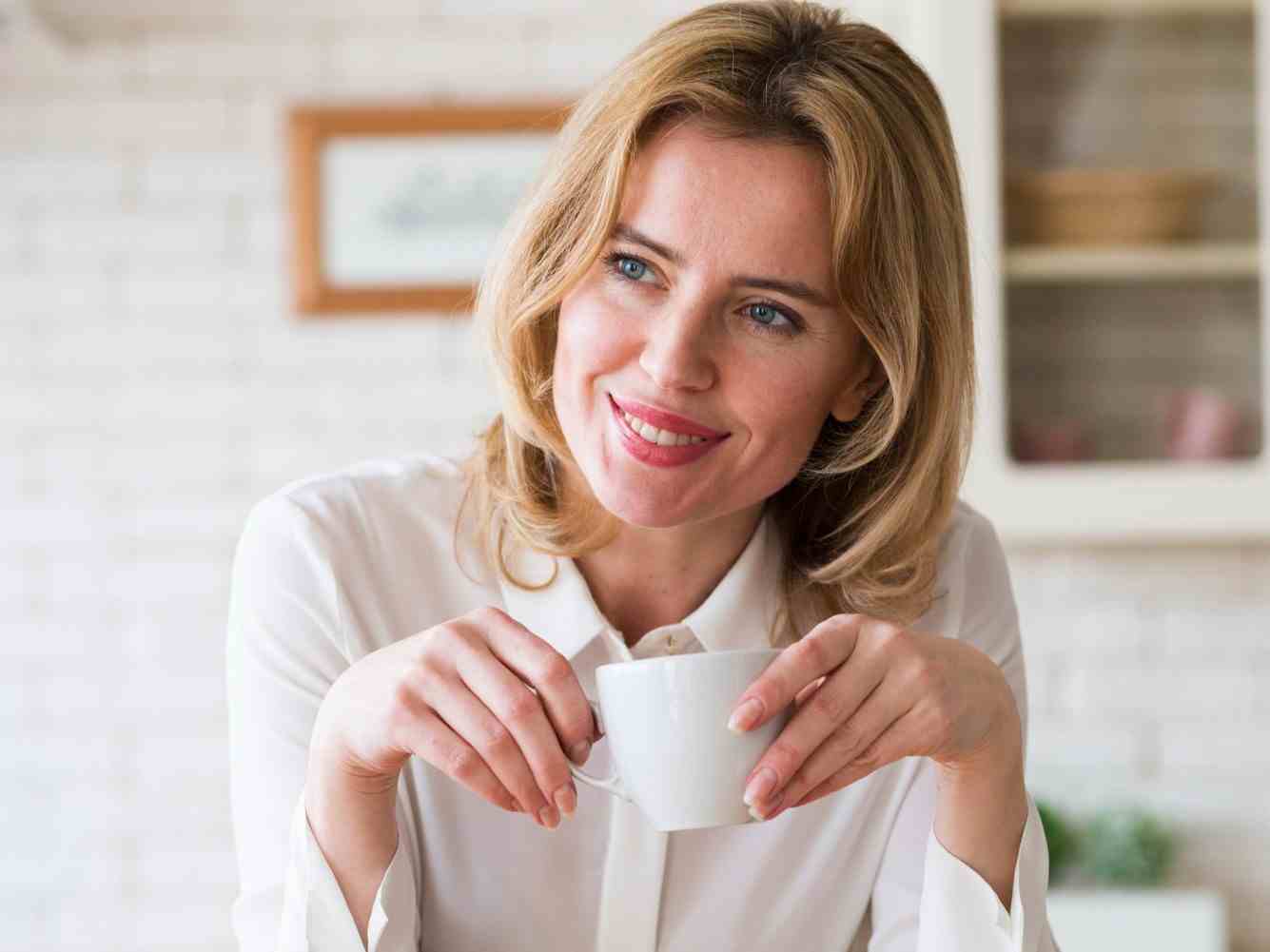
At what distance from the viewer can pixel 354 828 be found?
0.93 meters

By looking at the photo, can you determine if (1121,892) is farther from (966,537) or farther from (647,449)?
(647,449)

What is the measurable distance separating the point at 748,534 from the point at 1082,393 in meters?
1.13

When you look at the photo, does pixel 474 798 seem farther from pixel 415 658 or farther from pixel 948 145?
pixel 948 145

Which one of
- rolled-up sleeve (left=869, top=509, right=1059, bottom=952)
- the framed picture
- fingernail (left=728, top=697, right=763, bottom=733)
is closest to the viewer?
fingernail (left=728, top=697, right=763, bottom=733)

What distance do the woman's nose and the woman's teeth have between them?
3cm

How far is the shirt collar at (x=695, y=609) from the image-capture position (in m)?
1.12

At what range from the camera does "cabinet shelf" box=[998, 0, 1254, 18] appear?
2.18 m

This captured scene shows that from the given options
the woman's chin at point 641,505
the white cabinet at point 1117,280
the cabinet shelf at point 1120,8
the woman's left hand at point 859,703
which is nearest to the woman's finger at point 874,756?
the woman's left hand at point 859,703

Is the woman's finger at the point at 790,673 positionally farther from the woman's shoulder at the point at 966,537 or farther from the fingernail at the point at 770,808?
the woman's shoulder at the point at 966,537

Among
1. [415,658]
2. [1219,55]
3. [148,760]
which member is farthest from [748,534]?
[148,760]

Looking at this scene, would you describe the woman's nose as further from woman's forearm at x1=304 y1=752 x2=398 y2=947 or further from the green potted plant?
the green potted plant

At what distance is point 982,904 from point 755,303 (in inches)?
16.9

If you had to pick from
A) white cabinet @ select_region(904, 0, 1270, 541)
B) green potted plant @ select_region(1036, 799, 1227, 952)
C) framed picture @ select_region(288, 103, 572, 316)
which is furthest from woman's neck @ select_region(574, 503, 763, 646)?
framed picture @ select_region(288, 103, 572, 316)

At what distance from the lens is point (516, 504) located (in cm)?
115
